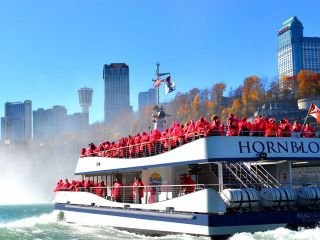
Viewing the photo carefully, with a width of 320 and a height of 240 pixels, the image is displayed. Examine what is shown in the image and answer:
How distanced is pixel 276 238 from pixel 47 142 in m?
160

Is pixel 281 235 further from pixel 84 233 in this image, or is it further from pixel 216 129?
pixel 84 233

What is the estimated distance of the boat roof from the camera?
15422mm

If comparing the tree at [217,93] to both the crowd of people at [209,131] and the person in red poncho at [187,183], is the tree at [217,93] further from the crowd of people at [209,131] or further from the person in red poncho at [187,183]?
the person in red poncho at [187,183]

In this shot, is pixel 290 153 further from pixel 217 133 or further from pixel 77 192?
pixel 77 192

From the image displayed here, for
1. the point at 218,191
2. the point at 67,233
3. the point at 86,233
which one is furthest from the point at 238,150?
the point at 67,233

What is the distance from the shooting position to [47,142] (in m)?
168

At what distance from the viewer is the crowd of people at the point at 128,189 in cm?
1767

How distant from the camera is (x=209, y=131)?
51.3 feet

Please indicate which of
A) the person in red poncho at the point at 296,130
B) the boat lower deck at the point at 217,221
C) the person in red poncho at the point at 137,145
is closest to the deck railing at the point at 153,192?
the boat lower deck at the point at 217,221

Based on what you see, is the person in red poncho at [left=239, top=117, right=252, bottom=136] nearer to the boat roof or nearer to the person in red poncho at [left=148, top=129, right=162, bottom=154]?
the boat roof

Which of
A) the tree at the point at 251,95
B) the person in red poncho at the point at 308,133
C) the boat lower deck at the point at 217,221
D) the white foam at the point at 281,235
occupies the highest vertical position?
the tree at the point at 251,95

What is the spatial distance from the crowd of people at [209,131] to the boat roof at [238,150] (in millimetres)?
328

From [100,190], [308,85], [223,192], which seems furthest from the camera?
[308,85]

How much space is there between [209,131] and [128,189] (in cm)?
800
